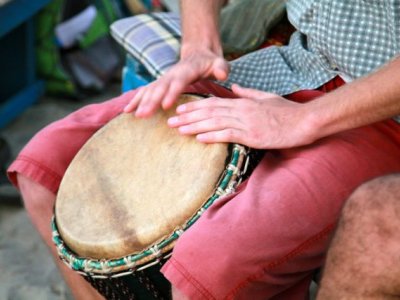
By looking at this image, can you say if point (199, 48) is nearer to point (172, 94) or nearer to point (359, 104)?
point (172, 94)

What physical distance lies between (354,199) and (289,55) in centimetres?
68

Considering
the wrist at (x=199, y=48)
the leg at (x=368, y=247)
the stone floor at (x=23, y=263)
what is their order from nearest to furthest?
the leg at (x=368, y=247) → the wrist at (x=199, y=48) → the stone floor at (x=23, y=263)

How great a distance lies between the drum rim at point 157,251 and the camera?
4.15 feet

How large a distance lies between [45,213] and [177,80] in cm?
42

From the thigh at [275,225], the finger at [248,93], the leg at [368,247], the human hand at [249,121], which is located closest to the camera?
the leg at [368,247]

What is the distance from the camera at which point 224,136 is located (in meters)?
1.35

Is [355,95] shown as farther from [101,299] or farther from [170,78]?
[101,299]

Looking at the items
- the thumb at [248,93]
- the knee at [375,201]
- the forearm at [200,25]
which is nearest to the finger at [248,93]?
the thumb at [248,93]

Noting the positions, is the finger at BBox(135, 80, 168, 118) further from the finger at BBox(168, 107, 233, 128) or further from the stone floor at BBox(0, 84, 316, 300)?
the stone floor at BBox(0, 84, 316, 300)

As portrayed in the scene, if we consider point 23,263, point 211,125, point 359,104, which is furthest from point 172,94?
point 23,263

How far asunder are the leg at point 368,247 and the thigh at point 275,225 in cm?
19

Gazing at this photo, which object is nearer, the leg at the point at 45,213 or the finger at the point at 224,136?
the finger at the point at 224,136

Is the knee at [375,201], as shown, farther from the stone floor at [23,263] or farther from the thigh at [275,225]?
the stone floor at [23,263]

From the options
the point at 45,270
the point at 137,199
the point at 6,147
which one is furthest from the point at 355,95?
the point at 6,147
